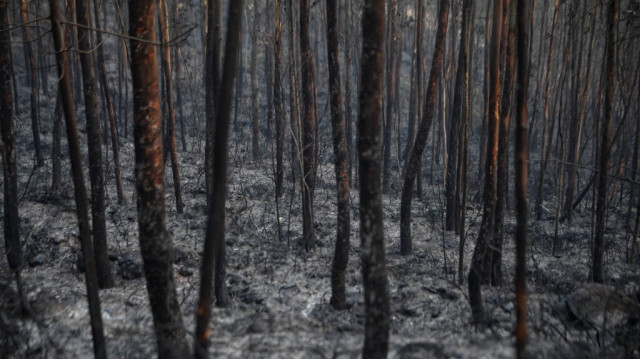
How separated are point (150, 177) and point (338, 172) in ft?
9.51

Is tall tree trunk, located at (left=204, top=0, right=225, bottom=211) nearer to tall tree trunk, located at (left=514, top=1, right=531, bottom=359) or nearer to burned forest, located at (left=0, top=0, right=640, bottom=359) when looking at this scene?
burned forest, located at (left=0, top=0, right=640, bottom=359)

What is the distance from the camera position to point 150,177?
378cm

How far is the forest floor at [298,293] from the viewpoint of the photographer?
4578 millimetres

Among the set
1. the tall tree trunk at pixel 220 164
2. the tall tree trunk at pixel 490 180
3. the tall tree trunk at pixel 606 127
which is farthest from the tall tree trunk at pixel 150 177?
the tall tree trunk at pixel 606 127

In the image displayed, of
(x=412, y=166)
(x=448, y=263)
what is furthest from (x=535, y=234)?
(x=412, y=166)

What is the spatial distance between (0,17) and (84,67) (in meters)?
1.14

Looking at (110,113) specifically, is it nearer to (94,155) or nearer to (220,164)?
(94,155)

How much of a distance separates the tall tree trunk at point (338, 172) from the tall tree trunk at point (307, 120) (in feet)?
4.68

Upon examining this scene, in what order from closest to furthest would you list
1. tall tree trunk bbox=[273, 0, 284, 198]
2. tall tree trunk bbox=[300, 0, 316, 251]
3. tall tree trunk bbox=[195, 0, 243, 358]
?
tall tree trunk bbox=[195, 0, 243, 358], tall tree trunk bbox=[300, 0, 316, 251], tall tree trunk bbox=[273, 0, 284, 198]

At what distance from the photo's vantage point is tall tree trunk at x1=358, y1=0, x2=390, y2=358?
3463 mm

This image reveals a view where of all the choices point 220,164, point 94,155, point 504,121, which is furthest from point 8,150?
point 504,121

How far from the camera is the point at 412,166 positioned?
828 cm

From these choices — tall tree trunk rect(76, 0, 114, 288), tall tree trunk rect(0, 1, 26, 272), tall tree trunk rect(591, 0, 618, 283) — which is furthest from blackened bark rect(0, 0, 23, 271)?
tall tree trunk rect(591, 0, 618, 283)

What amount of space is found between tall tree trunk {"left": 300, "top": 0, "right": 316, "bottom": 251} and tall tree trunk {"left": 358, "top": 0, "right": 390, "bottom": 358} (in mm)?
3879
